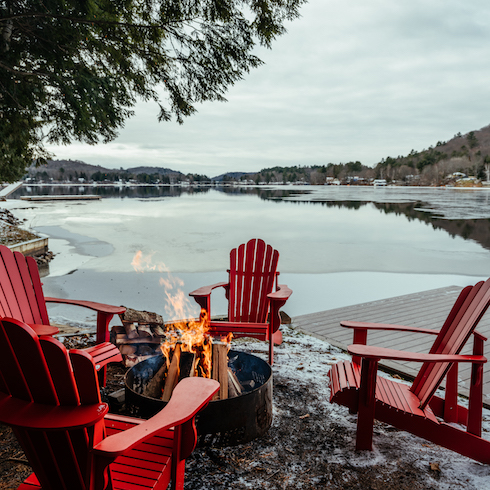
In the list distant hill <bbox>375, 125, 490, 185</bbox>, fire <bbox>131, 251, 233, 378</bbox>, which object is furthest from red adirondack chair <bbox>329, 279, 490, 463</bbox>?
distant hill <bbox>375, 125, 490, 185</bbox>

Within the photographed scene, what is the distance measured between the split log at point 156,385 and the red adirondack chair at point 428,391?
1.03m

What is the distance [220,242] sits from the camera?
415 inches

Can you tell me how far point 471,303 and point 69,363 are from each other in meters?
1.94

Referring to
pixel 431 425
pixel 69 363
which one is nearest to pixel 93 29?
pixel 69 363

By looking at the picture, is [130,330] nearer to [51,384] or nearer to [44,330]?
[44,330]

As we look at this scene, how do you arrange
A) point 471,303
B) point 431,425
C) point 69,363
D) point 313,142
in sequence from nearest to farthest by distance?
point 69,363 < point 431,425 < point 471,303 < point 313,142

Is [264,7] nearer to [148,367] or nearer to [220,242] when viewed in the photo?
[148,367]

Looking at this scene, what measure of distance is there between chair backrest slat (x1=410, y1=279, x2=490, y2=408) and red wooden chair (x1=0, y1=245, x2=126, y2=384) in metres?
1.82

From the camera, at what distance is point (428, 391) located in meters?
1.92

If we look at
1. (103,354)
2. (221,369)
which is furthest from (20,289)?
(221,369)

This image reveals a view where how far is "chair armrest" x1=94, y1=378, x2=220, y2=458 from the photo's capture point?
0.99 m

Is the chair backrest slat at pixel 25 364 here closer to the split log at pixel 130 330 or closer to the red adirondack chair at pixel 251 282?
the split log at pixel 130 330

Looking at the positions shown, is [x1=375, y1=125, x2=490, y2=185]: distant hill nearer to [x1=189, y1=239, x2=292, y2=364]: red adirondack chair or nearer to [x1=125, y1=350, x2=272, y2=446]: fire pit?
[x1=189, y1=239, x2=292, y2=364]: red adirondack chair

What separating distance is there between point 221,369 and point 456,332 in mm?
1329
